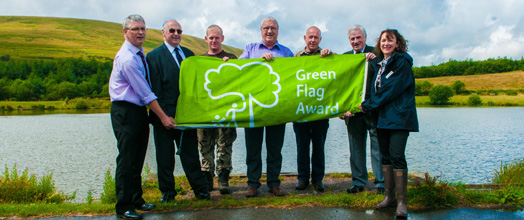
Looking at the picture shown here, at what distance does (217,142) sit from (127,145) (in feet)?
6.31

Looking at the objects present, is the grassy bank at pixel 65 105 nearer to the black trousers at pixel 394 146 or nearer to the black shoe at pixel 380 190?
the black shoe at pixel 380 190

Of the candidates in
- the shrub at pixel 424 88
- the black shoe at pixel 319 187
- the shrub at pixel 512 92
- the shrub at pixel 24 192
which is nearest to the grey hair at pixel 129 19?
the black shoe at pixel 319 187

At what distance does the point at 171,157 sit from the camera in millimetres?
5633

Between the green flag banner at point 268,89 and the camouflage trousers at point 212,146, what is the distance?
59cm

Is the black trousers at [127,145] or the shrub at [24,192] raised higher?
the black trousers at [127,145]

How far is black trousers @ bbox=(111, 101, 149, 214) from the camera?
4.99 m

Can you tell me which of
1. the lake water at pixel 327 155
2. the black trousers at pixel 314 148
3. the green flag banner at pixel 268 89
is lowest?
the lake water at pixel 327 155

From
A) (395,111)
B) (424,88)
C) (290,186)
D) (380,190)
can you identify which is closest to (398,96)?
(395,111)

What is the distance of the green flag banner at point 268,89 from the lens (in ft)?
19.4

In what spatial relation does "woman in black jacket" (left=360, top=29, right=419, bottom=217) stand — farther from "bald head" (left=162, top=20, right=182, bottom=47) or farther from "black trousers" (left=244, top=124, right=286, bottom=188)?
"bald head" (left=162, top=20, right=182, bottom=47)

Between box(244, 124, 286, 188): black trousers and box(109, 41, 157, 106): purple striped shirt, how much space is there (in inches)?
68.9

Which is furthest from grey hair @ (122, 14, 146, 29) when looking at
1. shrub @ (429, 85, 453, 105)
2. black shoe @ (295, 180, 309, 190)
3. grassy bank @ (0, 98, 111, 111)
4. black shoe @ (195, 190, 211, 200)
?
grassy bank @ (0, 98, 111, 111)

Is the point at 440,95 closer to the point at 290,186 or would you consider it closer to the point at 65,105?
the point at 290,186

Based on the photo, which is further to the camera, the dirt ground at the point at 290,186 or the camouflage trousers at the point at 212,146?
the camouflage trousers at the point at 212,146
